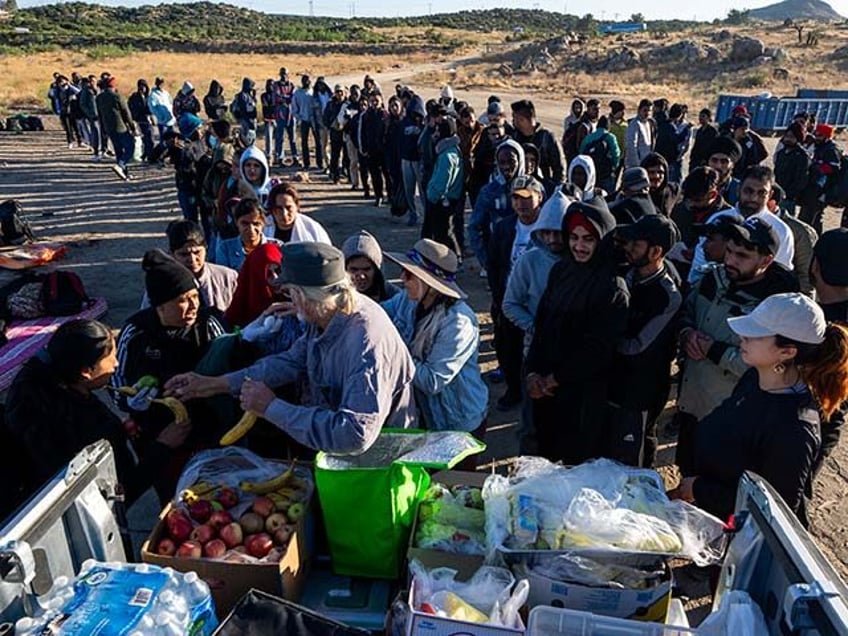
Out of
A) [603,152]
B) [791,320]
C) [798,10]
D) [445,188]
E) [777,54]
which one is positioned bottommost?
[445,188]

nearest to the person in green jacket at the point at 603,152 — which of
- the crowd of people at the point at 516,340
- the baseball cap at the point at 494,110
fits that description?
the baseball cap at the point at 494,110

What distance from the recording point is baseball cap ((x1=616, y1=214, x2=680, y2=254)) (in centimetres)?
374

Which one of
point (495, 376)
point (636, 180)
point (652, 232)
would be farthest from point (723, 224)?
point (495, 376)

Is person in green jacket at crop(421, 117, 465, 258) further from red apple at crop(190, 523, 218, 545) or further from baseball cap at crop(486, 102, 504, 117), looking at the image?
red apple at crop(190, 523, 218, 545)

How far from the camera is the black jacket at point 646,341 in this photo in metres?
3.84

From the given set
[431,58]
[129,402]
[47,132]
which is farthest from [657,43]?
[129,402]

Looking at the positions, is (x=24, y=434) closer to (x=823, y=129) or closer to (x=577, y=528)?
(x=577, y=528)

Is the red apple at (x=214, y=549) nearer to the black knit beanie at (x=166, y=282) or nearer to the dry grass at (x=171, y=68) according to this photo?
the black knit beanie at (x=166, y=282)

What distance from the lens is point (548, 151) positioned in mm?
8406

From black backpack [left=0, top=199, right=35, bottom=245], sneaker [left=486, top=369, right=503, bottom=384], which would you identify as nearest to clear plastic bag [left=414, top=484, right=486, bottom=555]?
sneaker [left=486, top=369, right=503, bottom=384]

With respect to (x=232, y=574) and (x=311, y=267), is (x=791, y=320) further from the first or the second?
(x=232, y=574)

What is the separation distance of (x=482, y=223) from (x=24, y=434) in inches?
186

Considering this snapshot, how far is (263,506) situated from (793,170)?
8.73 metres

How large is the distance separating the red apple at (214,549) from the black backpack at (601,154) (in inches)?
313
